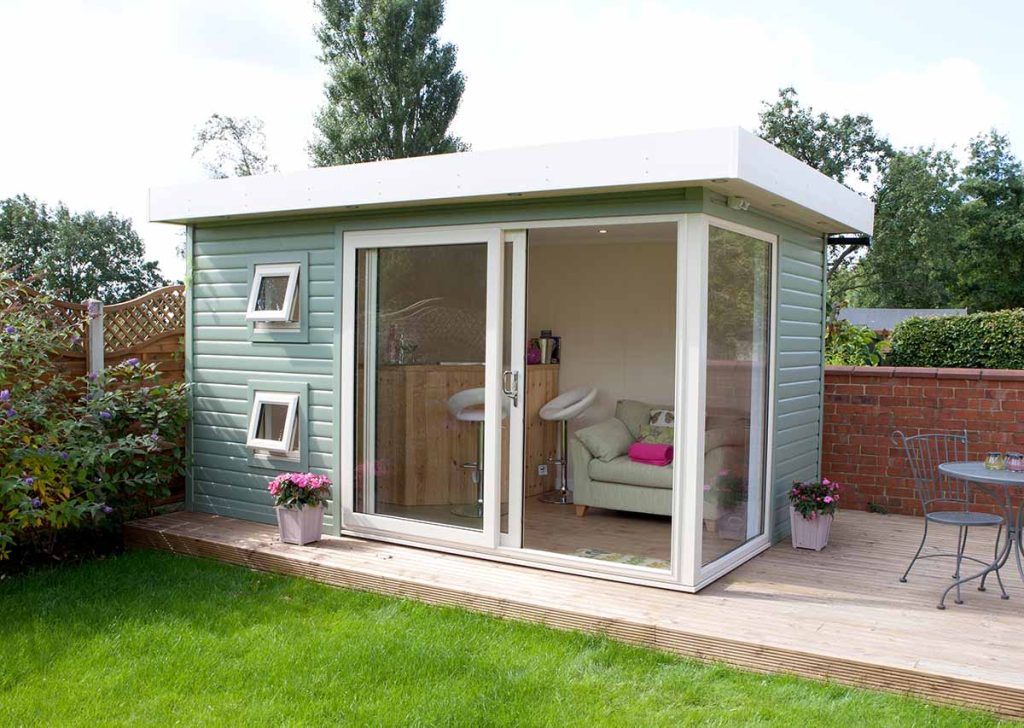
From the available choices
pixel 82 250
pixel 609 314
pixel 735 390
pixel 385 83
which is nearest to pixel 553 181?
pixel 735 390

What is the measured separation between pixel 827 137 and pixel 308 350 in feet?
86.5

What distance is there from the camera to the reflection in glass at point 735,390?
15.7 ft

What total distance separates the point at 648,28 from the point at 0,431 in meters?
20.0

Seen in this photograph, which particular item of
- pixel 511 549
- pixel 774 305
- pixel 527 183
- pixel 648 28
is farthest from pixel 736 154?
pixel 648 28

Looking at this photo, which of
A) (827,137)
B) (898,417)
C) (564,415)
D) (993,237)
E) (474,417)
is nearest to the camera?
(474,417)

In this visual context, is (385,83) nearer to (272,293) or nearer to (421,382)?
(272,293)

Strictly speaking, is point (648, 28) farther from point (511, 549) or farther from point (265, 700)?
point (265, 700)

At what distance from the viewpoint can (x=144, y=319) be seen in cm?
648

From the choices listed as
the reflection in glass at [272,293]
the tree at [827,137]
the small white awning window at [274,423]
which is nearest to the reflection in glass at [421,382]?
the small white awning window at [274,423]

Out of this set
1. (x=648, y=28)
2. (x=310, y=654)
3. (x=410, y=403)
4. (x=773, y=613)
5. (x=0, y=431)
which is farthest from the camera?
(x=648, y=28)

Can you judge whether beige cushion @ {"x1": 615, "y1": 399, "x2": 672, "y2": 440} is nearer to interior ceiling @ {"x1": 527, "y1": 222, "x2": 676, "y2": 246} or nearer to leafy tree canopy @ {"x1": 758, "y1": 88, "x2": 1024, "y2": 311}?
interior ceiling @ {"x1": 527, "y1": 222, "x2": 676, "y2": 246}

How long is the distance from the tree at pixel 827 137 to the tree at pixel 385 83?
10.9 m

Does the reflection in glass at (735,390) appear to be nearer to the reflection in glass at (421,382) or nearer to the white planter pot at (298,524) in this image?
the reflection in glass at (421,382)

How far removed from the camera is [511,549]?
16.9 feet
